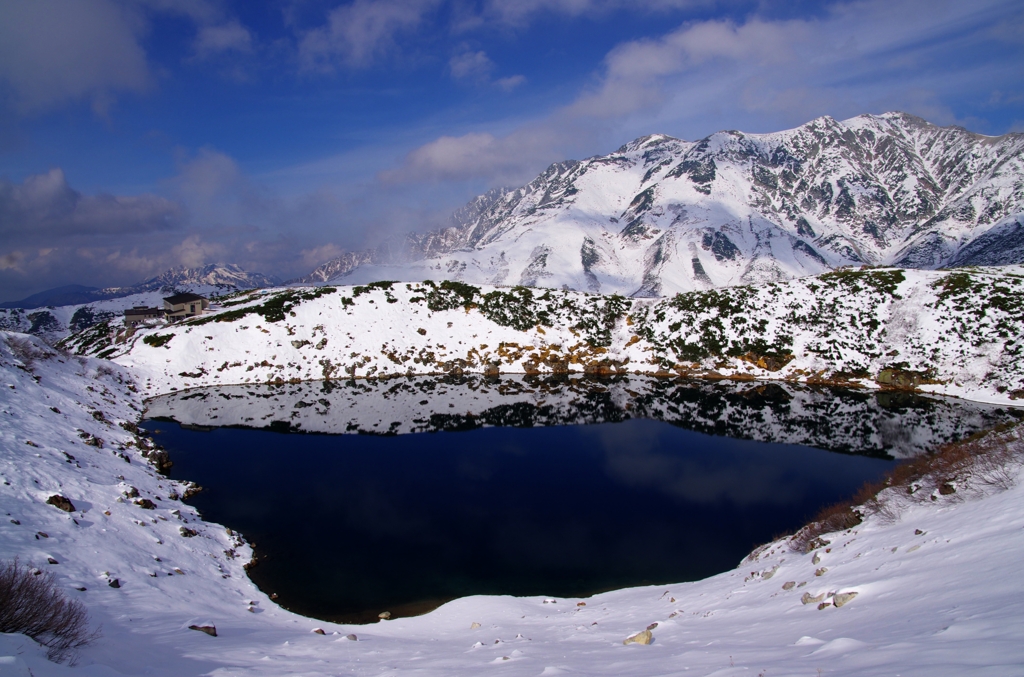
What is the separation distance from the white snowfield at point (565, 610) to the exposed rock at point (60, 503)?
330mm

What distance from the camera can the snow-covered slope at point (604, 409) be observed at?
132 feet

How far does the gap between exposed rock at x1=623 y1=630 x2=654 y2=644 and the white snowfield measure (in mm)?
461

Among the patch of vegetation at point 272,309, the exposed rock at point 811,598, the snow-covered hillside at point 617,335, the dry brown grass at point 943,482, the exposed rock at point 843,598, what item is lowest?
the exposed rock at point 811,598

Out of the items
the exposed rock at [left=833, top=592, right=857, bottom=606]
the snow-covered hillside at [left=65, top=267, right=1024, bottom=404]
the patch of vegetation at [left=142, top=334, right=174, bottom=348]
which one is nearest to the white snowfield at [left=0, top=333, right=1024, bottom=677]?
the exposed rock at [left=833, top=592, right=857, bottom=606]

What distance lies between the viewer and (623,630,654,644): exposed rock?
41.1 feet

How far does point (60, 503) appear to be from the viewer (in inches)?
776

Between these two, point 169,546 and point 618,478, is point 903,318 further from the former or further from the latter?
point 169,546

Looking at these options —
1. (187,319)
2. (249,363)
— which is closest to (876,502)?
(249,363)

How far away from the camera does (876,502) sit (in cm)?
1859

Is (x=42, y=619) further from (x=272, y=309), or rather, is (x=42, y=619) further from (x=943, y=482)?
(x=272, y=309)

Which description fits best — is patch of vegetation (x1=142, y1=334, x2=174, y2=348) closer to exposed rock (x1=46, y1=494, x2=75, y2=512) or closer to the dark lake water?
the dark lake water

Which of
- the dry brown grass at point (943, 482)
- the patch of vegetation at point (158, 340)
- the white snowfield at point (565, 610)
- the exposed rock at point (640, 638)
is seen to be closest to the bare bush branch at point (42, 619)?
the white snowfield at point (565, 610)

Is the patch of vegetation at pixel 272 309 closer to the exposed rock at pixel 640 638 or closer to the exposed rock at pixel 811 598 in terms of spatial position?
the exposed rock at pixel 640 638

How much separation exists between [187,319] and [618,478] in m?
70.7
